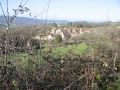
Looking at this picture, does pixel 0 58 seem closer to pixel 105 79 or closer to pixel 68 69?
pixel 68 69

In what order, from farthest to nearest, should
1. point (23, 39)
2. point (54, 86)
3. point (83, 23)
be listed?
point (83, 23) → point (23, 39) → point (54, 86)

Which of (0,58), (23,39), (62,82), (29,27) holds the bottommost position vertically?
(62,82)

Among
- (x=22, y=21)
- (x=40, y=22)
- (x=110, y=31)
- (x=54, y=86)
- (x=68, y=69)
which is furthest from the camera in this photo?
(x=110, y=31)

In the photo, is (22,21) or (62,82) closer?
(22,21)

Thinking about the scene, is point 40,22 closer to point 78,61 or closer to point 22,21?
point 22,21

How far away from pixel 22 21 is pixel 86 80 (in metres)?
2.62

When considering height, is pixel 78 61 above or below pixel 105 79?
above

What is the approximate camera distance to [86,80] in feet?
16.5

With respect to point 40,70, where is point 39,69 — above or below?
above

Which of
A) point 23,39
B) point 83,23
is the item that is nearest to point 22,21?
point 23,39

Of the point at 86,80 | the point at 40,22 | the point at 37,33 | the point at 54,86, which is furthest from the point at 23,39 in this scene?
the point at 86,80

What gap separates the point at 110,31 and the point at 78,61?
15.9 feet

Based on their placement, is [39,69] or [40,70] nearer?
[39,69]

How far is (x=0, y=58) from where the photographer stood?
4.54 m
